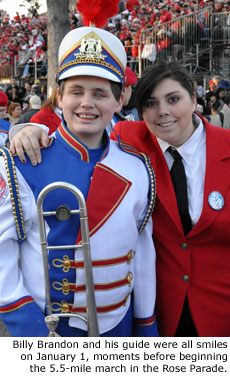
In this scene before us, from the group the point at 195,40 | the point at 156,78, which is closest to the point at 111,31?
the point at 195,40

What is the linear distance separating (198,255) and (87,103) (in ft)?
3.00

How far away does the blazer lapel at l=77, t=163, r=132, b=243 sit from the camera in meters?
1.89

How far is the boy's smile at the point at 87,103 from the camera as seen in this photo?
1.88 meters

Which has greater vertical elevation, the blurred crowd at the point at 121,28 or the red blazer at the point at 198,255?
the blurred crowd at the point at 121,28

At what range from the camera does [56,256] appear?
6.09ft

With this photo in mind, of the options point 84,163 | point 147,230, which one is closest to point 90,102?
point 84,163

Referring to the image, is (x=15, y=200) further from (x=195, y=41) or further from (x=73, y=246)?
(x=195, y=41)

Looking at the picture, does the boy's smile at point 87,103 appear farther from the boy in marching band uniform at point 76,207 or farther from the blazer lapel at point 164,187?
the blazer lapel at point 164,187

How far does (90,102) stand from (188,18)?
1338 centimetres

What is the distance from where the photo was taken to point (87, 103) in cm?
185

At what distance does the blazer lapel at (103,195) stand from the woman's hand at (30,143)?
228 millimetres

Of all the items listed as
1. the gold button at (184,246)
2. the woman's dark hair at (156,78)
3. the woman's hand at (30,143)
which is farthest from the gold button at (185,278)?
the woman's hand at (30,143)

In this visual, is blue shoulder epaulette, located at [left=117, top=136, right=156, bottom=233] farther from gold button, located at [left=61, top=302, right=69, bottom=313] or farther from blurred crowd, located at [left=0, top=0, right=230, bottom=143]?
blurred crowd, located at [left=0, top=0, right=230, bottom=143]
